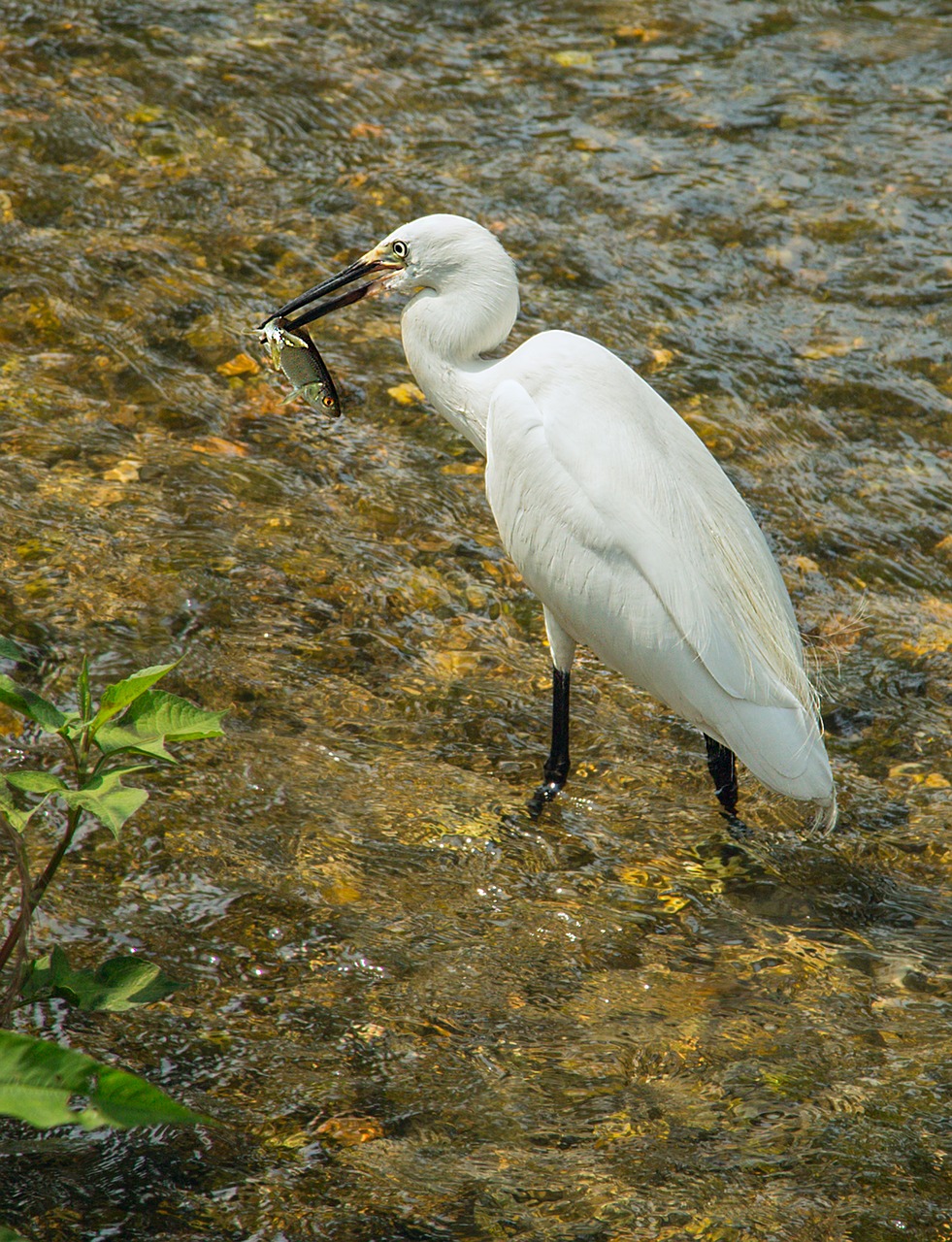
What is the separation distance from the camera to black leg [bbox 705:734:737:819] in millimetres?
3410

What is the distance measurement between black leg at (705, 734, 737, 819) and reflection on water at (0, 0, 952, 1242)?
2.3 inches

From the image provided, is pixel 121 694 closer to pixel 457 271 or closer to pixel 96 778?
pixel 96 778

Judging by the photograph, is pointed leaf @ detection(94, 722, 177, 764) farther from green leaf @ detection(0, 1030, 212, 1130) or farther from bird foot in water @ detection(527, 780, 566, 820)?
bird foot in water @ detection(527, 780, 566, 820)

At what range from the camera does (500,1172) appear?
228 centimetres

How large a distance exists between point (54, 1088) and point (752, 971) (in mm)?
1918

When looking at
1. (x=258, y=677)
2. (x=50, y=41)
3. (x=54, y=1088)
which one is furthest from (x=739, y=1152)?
(x=50, y=41)

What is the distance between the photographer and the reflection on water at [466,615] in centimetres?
237

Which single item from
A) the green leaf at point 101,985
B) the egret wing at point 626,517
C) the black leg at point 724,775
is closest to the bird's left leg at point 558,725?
the egret wing at point 626,517

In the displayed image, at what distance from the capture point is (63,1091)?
138 cm

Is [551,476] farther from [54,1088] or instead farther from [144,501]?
[54,1088]

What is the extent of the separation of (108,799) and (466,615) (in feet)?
7.89

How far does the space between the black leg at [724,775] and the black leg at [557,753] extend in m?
0.40

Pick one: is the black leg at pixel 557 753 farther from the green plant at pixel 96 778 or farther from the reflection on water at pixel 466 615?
the green plant at pixel 96 778

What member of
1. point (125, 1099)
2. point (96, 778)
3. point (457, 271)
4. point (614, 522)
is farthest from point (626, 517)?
point (125, 1099)
